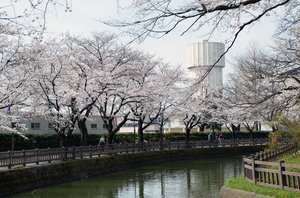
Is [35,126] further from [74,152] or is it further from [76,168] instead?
[76,168]

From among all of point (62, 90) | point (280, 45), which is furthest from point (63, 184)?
point (280, 45)

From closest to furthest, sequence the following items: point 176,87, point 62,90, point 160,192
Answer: point 160,192, point 62,90, point 176,87

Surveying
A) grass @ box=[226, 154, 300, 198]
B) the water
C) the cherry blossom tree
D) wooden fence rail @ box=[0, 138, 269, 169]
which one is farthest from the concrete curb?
the cherry blossom tree

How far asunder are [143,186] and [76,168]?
459cm

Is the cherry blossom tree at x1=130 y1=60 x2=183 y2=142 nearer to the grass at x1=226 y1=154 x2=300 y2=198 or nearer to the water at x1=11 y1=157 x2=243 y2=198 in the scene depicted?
the water at x1=11 y1=157 x2=243 y2=198

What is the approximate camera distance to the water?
1794 centimetres

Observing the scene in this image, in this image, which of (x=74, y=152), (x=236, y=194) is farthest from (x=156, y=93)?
(x=236, y=194)

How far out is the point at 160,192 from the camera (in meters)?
18.8

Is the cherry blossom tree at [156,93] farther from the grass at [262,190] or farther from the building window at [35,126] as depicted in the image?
the grass at [262,190]

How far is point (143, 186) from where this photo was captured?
21.0m

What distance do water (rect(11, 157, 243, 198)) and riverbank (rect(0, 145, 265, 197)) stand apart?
1.64 ft

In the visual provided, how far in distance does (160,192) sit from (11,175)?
6.78 metres

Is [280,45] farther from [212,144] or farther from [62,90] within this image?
[212,144]

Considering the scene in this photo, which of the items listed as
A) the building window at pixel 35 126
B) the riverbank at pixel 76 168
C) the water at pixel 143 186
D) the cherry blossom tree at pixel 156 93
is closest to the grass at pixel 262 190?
the water at pixel 143 186
